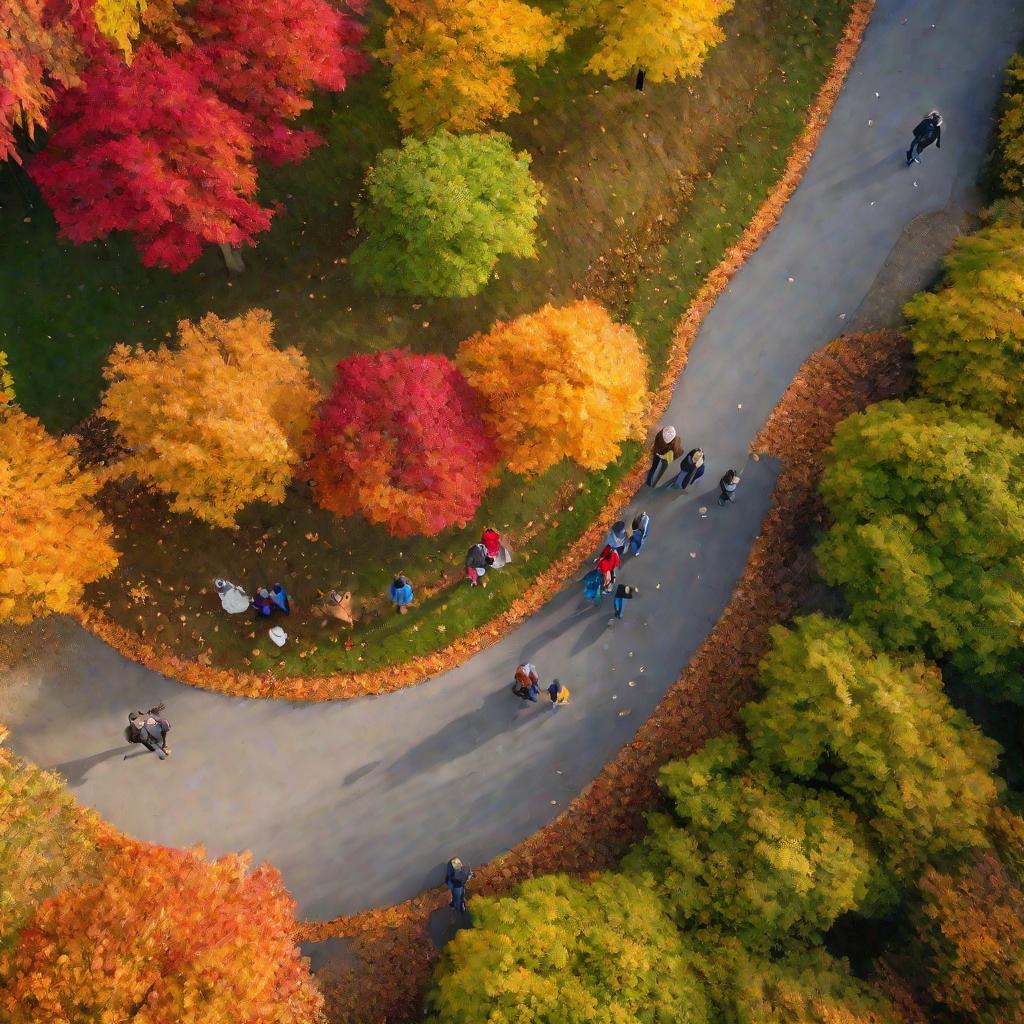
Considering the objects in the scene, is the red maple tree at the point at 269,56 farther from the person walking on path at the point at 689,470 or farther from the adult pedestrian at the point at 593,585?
the adult pedestrian at the point at 593,585

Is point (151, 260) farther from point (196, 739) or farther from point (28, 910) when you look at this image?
point (28, 910)

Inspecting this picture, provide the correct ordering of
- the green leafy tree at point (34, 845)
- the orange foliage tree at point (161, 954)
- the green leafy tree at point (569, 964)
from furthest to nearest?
1. the green leafy tree at point (569, 964)
2. the green leafy tree at point (34, 845)
3. the orange foliage tree at point (161, 954)

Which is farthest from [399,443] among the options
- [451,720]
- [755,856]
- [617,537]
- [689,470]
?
[755,856]

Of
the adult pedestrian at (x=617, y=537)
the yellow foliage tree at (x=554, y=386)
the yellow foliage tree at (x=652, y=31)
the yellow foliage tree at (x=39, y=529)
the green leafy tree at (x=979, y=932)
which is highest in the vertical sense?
the yellow foliage tree at (x=652, y=31)

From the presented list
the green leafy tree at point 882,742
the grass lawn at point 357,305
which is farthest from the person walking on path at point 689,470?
the green leafy tree at point 882,742

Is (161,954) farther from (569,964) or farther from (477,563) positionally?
(477,563)

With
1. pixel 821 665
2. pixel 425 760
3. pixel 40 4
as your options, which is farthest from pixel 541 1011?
pixel 40 4

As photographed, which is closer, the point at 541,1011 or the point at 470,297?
the point at 541,1011

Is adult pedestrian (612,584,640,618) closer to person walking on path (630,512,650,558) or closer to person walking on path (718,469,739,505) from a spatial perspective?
person walking on path (630,512,650,558)
